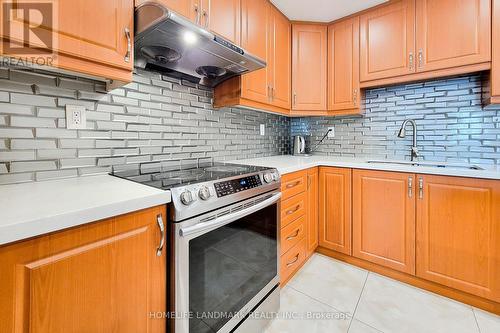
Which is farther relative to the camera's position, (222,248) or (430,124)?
(430,124)

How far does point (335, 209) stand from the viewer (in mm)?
2100

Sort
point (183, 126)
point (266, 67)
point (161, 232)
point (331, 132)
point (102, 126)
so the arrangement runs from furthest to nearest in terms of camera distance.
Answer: point (331, 132) < point (266, 67) < point (183, 126) < point (102, 126) < point (161, 232)

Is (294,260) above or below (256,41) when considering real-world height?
below

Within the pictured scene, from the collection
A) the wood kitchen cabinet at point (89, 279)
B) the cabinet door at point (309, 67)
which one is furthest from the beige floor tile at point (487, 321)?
the cabinet door at point (309, 67)

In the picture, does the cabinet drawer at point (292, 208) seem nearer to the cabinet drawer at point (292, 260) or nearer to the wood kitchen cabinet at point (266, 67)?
the cabinet drawer at point (292, 260)

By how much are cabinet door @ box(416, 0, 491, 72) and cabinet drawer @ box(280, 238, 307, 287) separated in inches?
71.7

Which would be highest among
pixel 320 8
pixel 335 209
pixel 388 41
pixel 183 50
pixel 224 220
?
pixel 320 8

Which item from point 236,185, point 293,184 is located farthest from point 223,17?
point 293,184

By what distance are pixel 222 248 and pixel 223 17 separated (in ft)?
4.81

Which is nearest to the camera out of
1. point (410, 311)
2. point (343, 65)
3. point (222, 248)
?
point (222, 248)

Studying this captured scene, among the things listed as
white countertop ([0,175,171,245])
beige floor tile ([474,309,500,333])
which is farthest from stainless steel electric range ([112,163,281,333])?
beige floor tile ([474,309,500,333])

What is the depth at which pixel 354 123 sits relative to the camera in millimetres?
2506

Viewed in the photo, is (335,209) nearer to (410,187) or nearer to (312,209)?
(312,209)

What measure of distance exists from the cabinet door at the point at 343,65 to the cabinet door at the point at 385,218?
83cm
